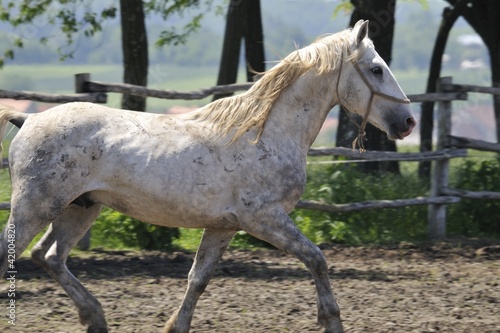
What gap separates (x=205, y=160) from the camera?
486 cm

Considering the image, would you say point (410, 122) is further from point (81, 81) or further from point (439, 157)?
point (439, 157)

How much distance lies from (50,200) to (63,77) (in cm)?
4758

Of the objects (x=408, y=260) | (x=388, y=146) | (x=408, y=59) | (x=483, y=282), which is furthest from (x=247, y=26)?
(x=408, y=59)

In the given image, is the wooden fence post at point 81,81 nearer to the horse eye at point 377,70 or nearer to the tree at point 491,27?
the horse eye at point 377,70

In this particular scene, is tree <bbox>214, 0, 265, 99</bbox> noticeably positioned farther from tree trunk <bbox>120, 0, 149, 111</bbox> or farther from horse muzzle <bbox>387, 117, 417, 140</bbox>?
horse muzzle <bbox>387, 117, 417, 140</bbox>

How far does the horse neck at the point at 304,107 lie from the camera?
509 centimetres

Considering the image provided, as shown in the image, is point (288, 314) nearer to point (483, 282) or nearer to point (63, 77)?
point (483, 282)

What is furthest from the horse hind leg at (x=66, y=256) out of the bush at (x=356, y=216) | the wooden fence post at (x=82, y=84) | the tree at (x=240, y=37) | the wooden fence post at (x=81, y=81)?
the tree at (x=240, y=37)

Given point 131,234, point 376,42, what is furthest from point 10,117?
point 376,42

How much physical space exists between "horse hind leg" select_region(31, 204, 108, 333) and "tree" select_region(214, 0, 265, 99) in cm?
684

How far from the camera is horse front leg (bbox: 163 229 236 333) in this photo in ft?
16.7

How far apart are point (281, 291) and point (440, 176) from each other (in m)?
3.23

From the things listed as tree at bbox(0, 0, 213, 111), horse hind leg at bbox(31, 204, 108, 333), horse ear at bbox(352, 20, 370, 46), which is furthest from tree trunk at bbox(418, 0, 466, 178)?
horse hind leg at bbox(31, 204, 108, 333)

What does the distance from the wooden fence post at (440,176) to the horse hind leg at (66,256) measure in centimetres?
477
